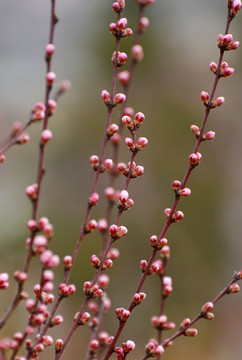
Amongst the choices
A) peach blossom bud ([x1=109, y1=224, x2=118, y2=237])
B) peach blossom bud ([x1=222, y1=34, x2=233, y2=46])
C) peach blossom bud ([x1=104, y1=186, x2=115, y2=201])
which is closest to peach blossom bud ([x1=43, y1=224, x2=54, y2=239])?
peach blossom bud ([x1=109, y1=224, x2=118, y2=237])

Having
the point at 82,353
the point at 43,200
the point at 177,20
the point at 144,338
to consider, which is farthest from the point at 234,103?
the point at 82,353

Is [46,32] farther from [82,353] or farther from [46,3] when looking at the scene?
[82,353]

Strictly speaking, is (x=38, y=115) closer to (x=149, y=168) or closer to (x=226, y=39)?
(x=226, y=39)

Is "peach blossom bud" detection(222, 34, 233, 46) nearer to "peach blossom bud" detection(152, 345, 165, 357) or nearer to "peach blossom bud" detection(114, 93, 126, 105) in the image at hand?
"peach blossom bud" detection(114, 93, 126, 105)

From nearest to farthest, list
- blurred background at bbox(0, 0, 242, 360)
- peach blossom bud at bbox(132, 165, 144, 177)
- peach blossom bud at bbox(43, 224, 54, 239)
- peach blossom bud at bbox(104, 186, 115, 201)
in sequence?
1. peach blossom bud at bbox(43, 224, 54, 239)
2. peach blossom bud at bbox(132, 165, 144, 177)
3. peach blossom bud at bbox(104, 186, 115, 201)
4. blurred background at bbox(0, 0, 242, 360)

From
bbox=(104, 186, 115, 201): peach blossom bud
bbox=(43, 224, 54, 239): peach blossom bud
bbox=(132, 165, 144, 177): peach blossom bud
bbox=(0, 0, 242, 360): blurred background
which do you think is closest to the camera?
bbox=(43, 224, 54, 239): peach blossom bud

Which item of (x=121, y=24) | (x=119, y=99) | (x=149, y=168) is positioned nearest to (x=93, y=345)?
(x=119, y=99)

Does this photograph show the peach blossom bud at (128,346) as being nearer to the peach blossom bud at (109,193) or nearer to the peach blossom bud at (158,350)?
the peach blossom bud at (158,350)

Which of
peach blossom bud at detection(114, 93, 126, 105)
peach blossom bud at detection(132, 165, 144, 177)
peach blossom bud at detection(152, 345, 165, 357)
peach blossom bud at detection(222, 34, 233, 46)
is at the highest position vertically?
peach blossom bud at detection(222, 34, 233, 46)
